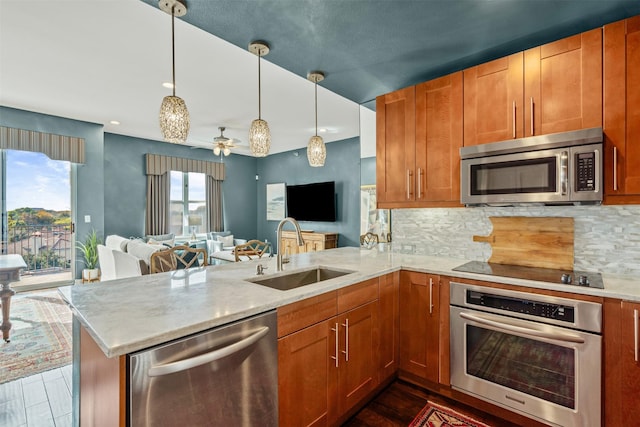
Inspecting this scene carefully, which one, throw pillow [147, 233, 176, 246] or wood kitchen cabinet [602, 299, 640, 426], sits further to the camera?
throw pillow [147, 233, 176, 246]

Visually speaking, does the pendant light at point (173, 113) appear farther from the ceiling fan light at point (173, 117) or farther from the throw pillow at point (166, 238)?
the throw pillow at point (166, 238)

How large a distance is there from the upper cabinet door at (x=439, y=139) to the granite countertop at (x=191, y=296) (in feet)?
1.89

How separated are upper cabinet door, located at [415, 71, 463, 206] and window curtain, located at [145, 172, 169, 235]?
18.2ft

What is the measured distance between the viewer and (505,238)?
7.76ft

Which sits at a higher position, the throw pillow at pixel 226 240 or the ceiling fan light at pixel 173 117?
the ceiling fan light at pixel 173 117

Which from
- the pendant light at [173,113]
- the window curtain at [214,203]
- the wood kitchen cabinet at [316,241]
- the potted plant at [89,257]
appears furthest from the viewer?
the window curtain at [214,203]

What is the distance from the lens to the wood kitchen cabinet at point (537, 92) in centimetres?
184

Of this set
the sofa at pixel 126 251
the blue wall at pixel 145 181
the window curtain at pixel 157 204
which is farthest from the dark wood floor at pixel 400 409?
the window curtain at pixel 157 204

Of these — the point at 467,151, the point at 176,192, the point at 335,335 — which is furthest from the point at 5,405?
the point at 176,192

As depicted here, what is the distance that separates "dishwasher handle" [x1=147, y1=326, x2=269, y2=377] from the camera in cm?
102

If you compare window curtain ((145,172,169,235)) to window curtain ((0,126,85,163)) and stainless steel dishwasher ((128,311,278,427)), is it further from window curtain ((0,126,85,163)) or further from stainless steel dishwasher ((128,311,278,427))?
stainless steel dishwasher ((128,311,278,427))

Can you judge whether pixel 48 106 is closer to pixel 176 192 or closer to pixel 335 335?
pixel 176 192

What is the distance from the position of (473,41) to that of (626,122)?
103 centimetres

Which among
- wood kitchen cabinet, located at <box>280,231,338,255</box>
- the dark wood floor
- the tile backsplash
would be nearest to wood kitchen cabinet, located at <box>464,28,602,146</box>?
the tile backsplash
